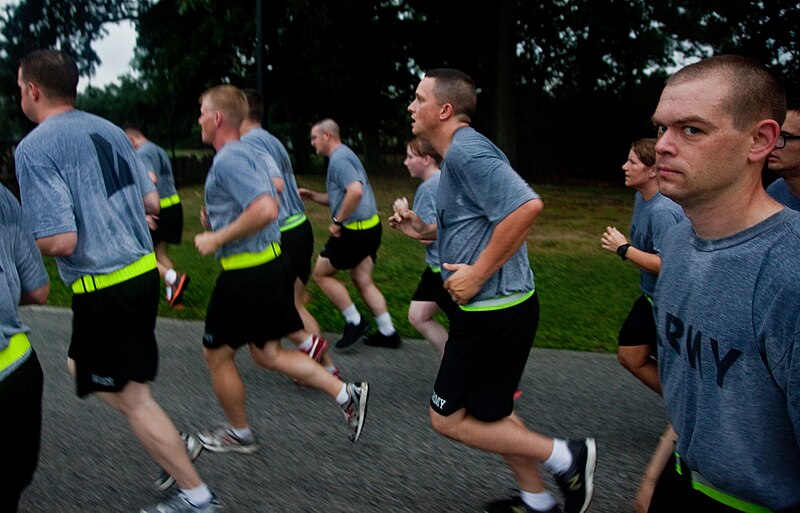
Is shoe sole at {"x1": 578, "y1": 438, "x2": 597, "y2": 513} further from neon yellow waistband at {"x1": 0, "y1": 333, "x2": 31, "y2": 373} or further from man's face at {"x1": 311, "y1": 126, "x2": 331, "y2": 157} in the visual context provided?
man's face at {"x1": 311, "y1": 126, "x2": 331, "y2": 157}

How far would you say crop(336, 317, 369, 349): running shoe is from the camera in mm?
6035

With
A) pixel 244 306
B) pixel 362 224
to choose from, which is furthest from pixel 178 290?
pixel 244 306

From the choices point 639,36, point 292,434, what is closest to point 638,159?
point 292,434

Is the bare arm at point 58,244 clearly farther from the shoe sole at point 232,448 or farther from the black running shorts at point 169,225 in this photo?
the black running shorts at point 169,225

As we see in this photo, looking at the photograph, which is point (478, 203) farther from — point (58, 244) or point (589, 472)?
point (58, 244)

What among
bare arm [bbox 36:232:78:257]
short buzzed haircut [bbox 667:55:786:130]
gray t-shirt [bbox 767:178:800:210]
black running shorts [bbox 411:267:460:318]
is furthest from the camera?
black running shorts [bbox 411:267:460:318]

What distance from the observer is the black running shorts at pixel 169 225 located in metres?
7.89

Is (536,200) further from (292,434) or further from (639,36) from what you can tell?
(639,36)

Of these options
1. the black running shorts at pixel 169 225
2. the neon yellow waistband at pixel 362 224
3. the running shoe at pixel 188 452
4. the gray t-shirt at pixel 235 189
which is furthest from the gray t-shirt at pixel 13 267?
the black running shorts at pixel 169 225

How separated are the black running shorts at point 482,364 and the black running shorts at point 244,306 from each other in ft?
4.15

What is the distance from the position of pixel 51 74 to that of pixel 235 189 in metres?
0.99

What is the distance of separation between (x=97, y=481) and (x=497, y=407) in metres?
2.11

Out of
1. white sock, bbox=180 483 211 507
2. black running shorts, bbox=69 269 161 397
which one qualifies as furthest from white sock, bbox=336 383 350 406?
black running shorts, bbox=69 269 161 397

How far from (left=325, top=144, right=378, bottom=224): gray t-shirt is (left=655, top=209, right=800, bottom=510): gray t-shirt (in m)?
4.33
